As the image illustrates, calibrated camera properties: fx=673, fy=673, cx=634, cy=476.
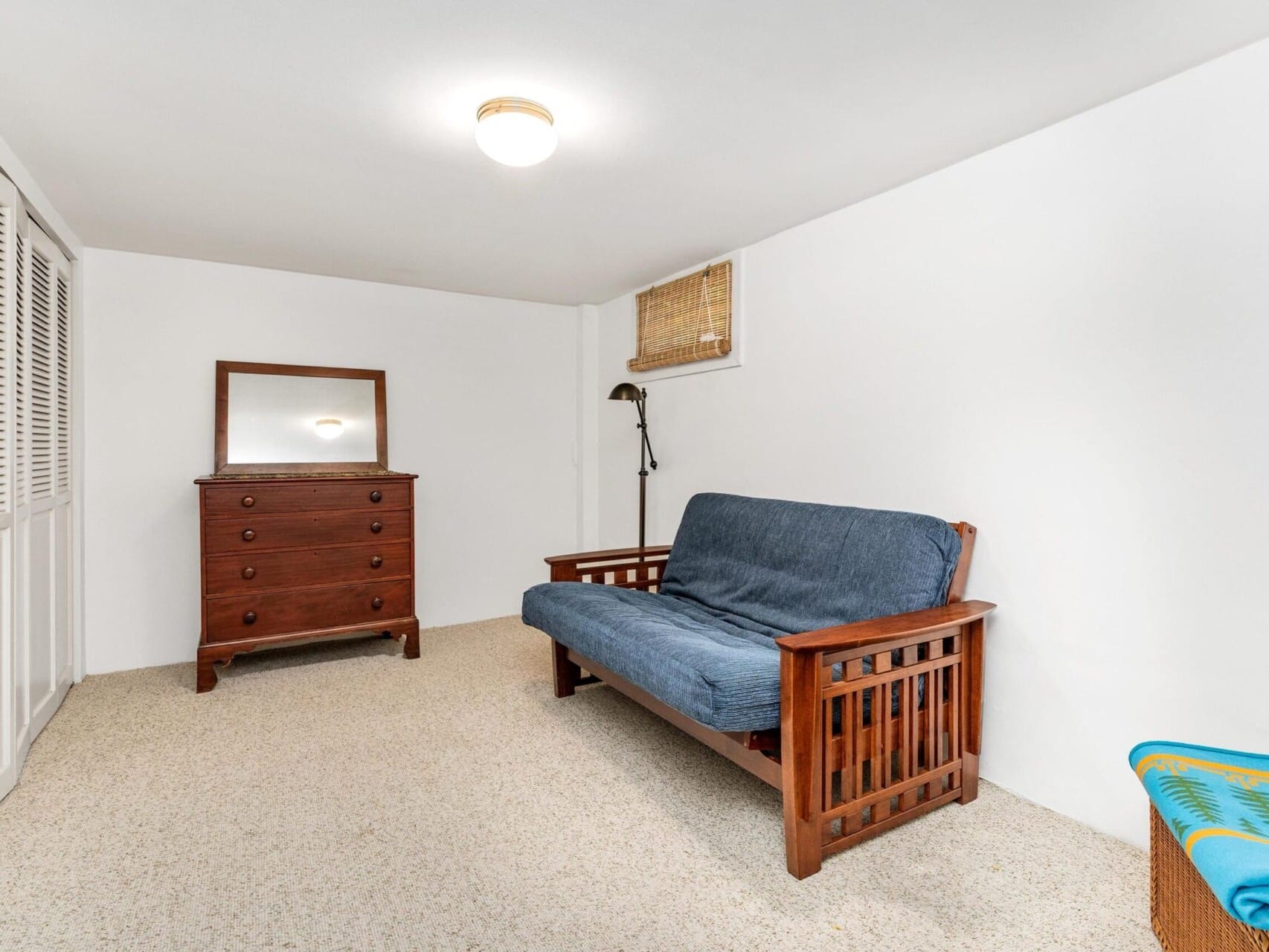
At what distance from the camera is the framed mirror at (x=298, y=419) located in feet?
11.9

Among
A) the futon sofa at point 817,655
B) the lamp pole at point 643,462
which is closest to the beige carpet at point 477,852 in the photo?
the futon sofa at point 817,655

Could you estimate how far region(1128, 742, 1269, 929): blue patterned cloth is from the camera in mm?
1071

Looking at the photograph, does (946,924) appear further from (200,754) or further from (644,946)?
(200,754)

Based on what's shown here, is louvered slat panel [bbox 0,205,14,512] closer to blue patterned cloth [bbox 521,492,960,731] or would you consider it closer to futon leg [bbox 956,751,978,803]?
blue patterned cloth [bbox 521,492,960,731]

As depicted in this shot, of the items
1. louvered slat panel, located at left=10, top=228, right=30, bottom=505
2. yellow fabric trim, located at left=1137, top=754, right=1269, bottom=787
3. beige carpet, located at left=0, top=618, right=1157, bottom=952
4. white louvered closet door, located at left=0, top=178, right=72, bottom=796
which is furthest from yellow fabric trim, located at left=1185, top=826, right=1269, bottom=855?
louvered slat panel, located at left=10, top=228, right=30, bottom=505

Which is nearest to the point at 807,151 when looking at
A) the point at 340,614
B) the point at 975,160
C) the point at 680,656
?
the point at 975,160

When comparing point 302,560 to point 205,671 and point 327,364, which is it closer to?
point 205,671

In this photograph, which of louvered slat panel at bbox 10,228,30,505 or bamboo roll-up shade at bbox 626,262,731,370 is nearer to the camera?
louvered slat panel at bbox 10,228,30,505

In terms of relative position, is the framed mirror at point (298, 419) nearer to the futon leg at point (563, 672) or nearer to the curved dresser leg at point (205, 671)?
the curved dresser leg at point (205, 671)

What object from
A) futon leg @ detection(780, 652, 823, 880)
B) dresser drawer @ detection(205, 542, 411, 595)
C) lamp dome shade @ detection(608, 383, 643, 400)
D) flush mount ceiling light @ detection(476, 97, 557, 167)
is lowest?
futon leg @ detection(780, 652, 823, 880)

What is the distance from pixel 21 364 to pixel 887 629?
10.1 ft

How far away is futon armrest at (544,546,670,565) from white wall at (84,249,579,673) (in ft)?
4.19

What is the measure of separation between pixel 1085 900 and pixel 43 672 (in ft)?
12.2

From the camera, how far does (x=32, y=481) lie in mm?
2562
